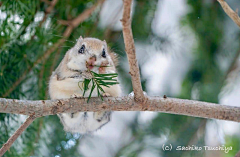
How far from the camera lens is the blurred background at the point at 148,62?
5.09ft

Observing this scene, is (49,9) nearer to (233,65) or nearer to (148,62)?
(148,62)

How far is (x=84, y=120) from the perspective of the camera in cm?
154

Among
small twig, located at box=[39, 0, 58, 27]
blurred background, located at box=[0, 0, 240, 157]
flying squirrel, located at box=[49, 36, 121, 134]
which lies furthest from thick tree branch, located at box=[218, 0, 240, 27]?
small twig, located at box=[39, 0, 58, 27]

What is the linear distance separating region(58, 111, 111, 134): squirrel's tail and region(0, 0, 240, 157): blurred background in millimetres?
157

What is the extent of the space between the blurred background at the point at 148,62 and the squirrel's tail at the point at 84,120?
0.52 ft

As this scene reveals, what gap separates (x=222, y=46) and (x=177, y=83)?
12.2 inches

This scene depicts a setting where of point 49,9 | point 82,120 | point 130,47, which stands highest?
point 49,9

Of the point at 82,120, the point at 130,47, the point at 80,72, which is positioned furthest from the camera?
Result: the point at 82,120

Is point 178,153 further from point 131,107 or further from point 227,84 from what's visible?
point 131,107

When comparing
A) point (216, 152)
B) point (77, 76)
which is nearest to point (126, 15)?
point (77, 76)

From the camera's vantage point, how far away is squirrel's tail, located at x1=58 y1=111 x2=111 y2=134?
5.00ft

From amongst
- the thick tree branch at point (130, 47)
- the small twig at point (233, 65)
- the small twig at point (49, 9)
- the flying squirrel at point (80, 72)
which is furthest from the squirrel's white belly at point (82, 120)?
the small twig at point (233, 65)

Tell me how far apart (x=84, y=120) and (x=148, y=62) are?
0.46m

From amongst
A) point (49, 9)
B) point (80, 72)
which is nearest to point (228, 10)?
point (80, 72)
